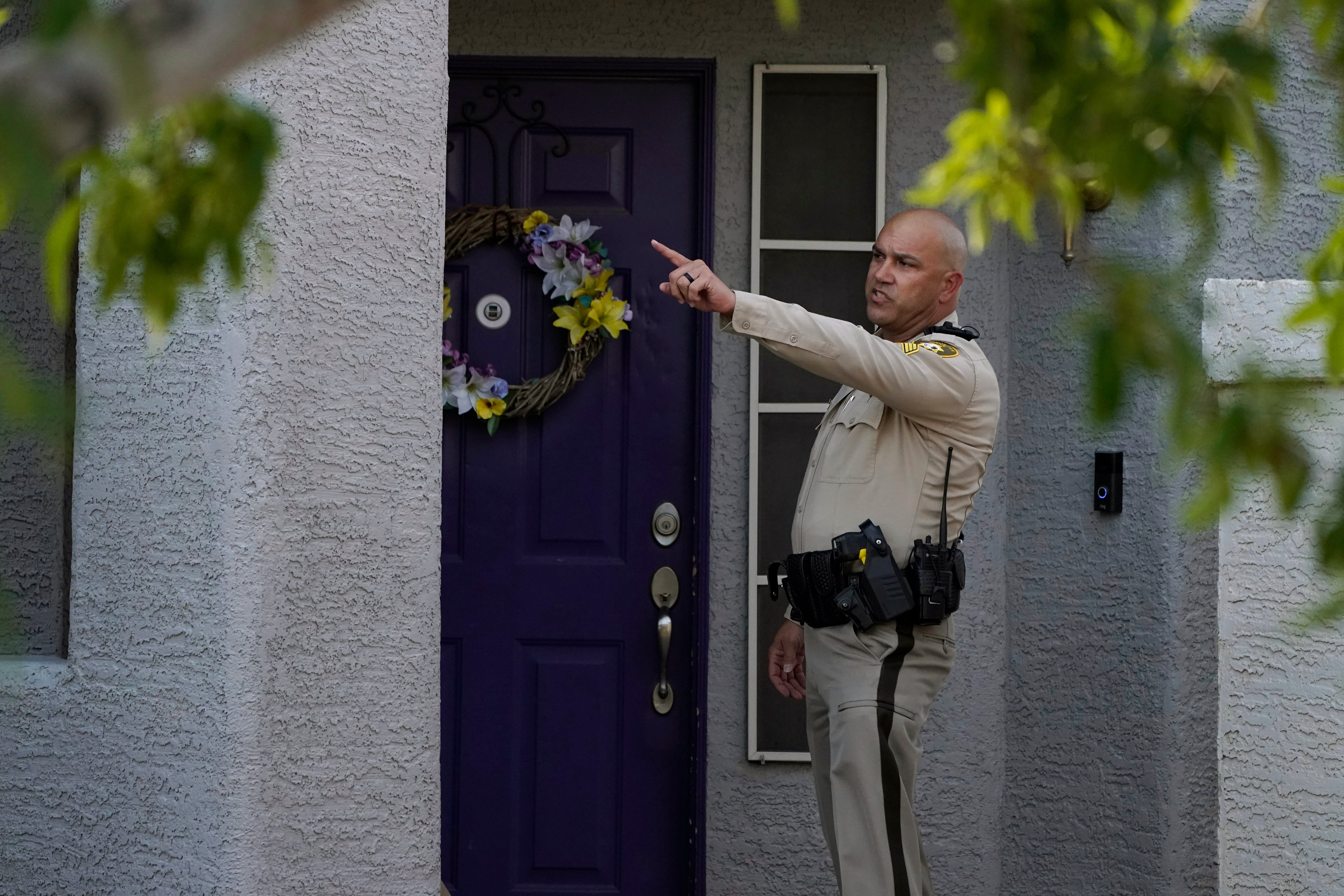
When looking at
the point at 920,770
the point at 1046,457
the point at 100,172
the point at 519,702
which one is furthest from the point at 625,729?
the point at 100,172

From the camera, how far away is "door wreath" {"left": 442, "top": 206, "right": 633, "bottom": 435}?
13.5ft

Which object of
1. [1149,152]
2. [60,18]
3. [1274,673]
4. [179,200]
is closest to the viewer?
[60,18]

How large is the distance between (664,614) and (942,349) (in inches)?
57.8

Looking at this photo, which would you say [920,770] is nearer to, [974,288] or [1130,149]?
[974,288]

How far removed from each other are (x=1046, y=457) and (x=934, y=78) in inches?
47.4

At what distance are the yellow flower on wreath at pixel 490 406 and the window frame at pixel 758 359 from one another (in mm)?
750

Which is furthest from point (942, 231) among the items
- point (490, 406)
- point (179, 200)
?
point (179, 200)

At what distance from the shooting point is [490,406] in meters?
4.11

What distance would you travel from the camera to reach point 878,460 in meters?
3.17

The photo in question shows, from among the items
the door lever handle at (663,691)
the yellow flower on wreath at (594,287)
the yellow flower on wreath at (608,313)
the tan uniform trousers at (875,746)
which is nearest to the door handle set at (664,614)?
the door lever handle at (663,691)

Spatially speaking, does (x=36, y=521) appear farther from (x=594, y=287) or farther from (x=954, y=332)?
(x=954, y=332)

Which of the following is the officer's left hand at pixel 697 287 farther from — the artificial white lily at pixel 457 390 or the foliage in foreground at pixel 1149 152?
the foliage in foreground at pixel 1149 152

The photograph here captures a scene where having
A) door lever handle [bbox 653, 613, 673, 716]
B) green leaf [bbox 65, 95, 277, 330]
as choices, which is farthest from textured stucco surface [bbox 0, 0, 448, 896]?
green leaf [bbox 65, 95, 277, 330]

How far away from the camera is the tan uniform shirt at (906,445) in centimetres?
301
